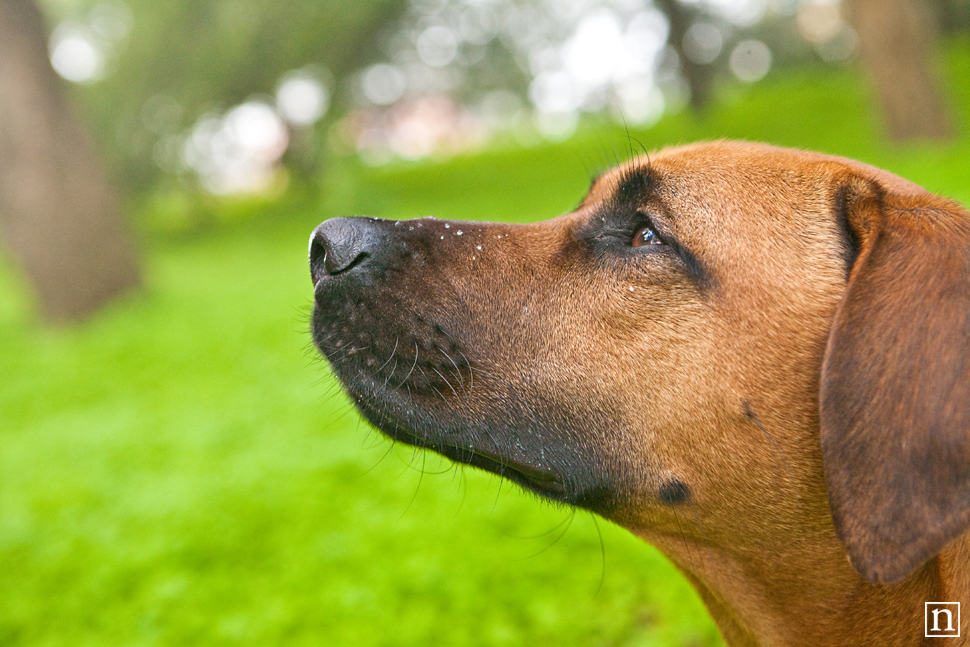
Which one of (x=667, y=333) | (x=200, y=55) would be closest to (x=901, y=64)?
(x=667, y=333)

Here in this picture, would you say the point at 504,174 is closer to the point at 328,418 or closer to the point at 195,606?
the point at 328,418

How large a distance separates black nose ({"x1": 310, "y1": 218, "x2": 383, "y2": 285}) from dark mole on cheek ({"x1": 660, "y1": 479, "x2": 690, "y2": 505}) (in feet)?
3.85

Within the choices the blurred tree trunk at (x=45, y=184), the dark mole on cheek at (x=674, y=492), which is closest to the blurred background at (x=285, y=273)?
the blurred tree trunk at (x=45, y=184)

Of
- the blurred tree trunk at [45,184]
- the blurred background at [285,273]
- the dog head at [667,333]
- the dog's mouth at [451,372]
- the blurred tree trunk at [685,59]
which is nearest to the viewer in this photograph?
the dog head at [667,333]

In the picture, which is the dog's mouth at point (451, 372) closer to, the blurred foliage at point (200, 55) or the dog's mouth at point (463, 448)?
the dog's mouth at point (463, 448)

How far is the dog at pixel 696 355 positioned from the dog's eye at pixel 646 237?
0.5 inches

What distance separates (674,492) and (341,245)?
130 cm

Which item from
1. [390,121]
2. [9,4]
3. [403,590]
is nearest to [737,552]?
[403,590]

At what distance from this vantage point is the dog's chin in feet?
7.77

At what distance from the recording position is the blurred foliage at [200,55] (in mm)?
19500

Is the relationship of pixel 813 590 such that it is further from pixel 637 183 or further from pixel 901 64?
pixel 901 64

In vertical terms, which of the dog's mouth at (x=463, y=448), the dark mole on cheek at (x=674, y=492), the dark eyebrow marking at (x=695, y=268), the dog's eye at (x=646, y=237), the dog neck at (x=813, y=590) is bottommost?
the dog neck at (x=813, y=590)

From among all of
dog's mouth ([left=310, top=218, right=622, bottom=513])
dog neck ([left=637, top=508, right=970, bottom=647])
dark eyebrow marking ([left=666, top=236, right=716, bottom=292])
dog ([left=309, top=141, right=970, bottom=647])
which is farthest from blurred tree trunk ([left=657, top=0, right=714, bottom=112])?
dog neck ([left=637, top=508, right=970, bottom=647])

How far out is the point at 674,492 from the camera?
228 cm
